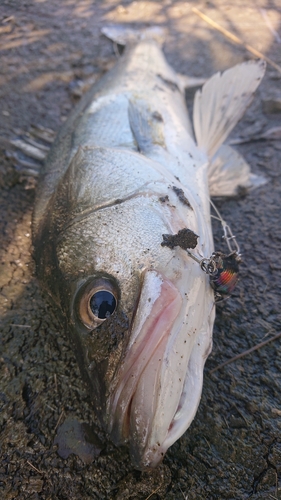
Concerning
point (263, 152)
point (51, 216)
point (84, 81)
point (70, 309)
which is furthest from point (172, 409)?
point (84, 81)

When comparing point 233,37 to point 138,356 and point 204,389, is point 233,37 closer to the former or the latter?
point 204,389

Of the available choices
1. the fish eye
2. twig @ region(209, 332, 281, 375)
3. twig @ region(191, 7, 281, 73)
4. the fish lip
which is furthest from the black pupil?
twig @ region(191, 7, 281, 73)

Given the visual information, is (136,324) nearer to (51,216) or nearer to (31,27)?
(51,216)

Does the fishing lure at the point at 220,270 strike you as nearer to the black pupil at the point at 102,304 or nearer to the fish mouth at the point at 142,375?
the fish mouth at the point at 142,375

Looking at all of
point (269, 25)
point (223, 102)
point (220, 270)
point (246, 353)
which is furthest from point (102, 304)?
point (269, 25)

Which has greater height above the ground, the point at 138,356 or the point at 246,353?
the point at 138,356
